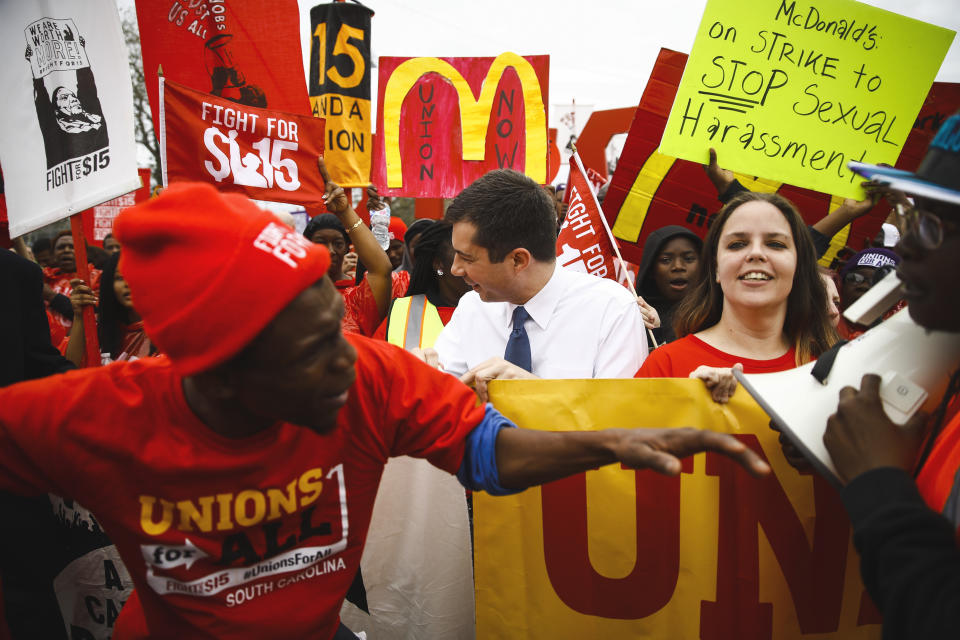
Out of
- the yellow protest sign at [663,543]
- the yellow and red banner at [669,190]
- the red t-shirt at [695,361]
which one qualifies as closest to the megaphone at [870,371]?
the yellow protest sign at [663,543]

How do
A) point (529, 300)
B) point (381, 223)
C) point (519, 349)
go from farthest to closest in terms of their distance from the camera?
point (381, 223) → point (529, 300) → point (519, 349)

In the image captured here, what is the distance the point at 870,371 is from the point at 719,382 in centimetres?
62

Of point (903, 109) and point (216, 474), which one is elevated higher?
point (903, 109)

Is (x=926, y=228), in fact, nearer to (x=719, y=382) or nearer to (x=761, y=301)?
(x=719, y=382)

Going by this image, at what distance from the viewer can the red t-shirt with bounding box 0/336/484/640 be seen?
4.74ft

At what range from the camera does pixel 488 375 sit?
7.62 ft

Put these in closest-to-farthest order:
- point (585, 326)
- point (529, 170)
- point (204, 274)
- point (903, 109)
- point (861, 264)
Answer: point (204, 274) → point (585, 326) → point (903, 109) → point (861, 264) → point (529, 170)

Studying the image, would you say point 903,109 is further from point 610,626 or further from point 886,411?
point 610,626

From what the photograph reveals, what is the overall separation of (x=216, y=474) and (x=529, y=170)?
16.4ft

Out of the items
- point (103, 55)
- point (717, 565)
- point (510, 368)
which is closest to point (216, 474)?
point (510, 368)

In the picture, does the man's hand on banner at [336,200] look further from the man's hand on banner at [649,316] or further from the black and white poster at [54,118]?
the man's hand on banner at [649,316]

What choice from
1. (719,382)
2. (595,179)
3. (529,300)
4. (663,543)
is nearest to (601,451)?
(719,382)

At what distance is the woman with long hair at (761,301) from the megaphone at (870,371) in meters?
0.76

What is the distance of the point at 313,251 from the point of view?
1.37 metres
